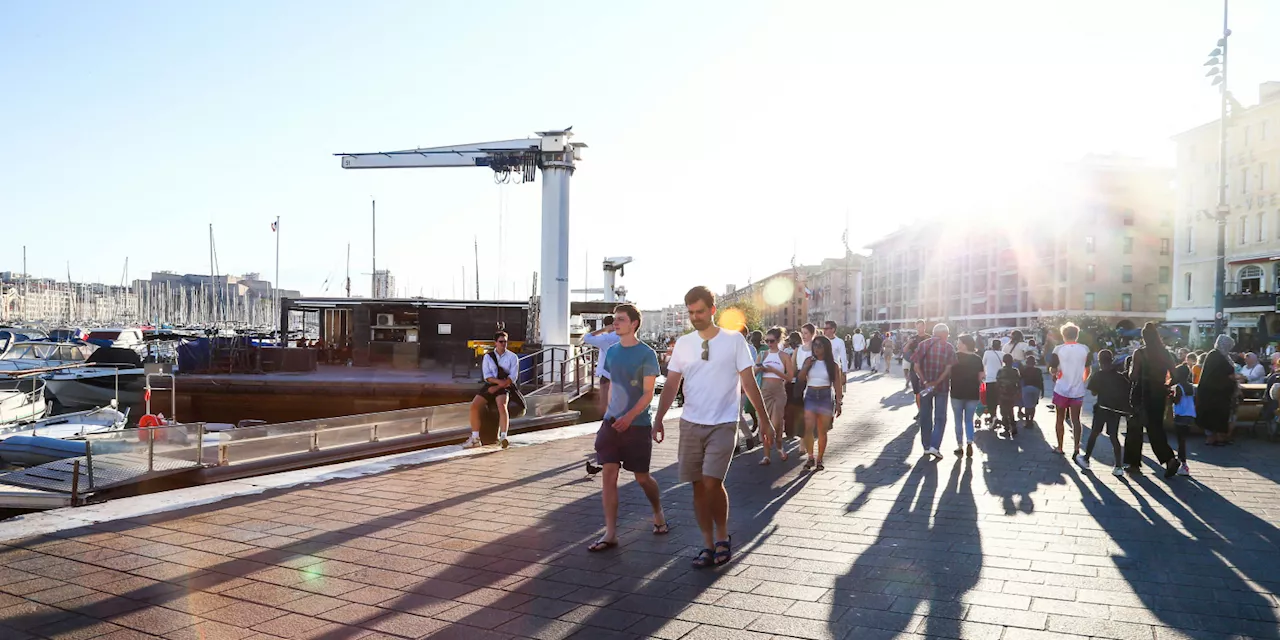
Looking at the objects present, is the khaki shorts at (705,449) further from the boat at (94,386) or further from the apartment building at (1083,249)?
the apartment building at (1083,249)

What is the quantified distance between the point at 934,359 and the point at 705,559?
263 inches

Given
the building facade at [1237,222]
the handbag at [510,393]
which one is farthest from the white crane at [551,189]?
the building facade at [1237,222]

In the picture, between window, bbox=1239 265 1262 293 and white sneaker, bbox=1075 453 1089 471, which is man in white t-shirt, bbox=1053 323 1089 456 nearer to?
white sneaker, bbox=1075 453 1089 471

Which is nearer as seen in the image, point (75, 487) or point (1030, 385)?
point (75, 487)

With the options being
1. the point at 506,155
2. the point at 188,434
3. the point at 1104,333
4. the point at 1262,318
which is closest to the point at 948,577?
the point at 188,434

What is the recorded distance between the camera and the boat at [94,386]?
72.1 feet

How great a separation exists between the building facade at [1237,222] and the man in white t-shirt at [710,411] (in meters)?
47.6

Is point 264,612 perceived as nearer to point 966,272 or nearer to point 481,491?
point 481,491

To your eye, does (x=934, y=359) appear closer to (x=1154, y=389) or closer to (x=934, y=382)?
(x=934, y=382)

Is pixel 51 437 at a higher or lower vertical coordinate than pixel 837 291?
lower

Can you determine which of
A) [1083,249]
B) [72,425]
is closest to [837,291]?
[1083,249]

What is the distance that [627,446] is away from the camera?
6152 mm

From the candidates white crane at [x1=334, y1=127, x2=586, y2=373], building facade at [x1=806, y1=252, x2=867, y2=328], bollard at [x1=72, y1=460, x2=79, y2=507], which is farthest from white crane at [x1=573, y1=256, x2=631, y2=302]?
building facade at [x1=806, y1=252, x2=867, y2=328]

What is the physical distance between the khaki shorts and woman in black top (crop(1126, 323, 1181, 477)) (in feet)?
21.1
